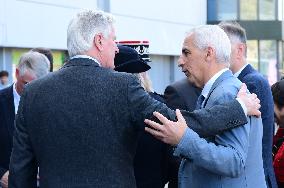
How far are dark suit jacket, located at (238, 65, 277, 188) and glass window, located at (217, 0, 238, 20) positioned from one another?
80.7 feet

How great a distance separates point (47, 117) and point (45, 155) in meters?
0.19

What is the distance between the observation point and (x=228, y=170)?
8.51ft

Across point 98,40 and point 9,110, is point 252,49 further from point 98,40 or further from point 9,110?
point 98,40

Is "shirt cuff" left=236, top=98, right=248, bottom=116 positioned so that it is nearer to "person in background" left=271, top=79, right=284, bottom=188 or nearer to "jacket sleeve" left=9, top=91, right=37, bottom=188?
"jacket sleeve" left=9, top=91, right=37, bottom=188

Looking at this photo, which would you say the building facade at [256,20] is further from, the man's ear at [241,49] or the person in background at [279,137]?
the man's ear at [241,49]

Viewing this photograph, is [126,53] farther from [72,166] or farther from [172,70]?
[172,70]

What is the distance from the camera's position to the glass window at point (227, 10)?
28.1 meters

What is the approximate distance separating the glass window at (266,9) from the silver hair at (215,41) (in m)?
26.5

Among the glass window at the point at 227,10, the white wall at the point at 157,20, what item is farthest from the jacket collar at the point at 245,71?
the glass window at the point at 227,10

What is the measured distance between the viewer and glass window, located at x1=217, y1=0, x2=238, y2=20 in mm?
28109

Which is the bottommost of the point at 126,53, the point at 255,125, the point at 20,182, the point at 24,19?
the point at 20,182

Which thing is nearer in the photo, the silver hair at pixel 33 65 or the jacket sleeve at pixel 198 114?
the jacket sleeve at pixel 198 114

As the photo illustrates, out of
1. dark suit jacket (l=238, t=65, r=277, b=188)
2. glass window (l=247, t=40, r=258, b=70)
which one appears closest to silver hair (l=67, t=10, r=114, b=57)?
dark suit jacket (l=238, t=65, r=277, b=188)

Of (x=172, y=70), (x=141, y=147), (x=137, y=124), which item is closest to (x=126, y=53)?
(x=141, y=147)
